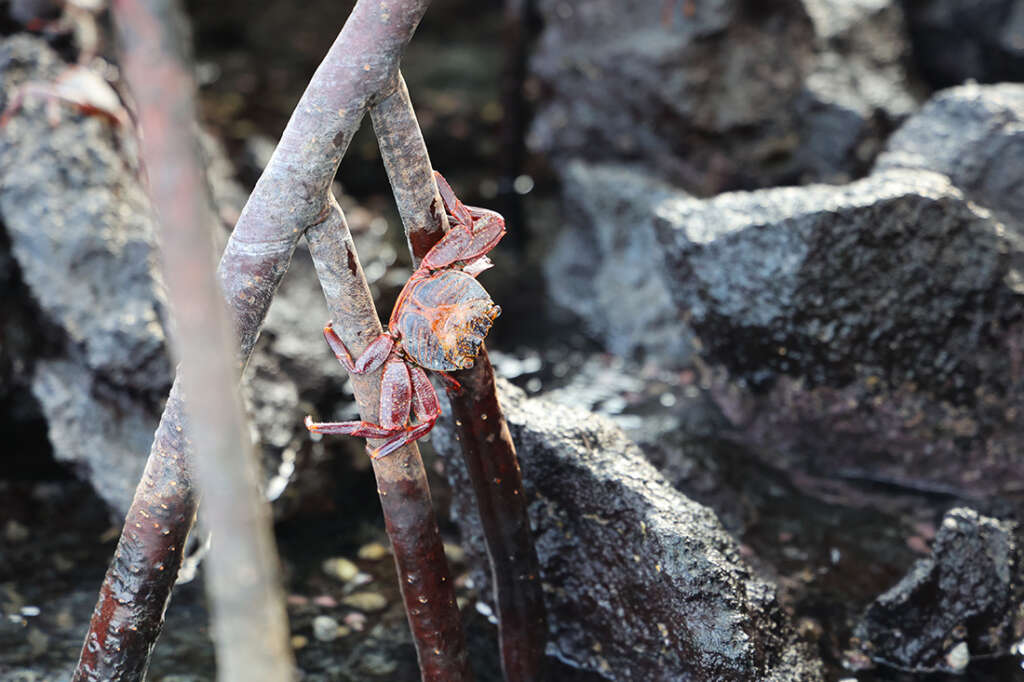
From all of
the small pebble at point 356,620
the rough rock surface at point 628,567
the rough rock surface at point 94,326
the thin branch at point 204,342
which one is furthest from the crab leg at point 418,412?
the rough rock surface at point 94,326

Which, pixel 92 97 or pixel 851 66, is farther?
pixel 851 66

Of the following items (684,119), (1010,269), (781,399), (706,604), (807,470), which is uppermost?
(684,119)

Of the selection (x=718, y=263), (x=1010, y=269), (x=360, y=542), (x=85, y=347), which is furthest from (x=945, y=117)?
(x=85, y=347)

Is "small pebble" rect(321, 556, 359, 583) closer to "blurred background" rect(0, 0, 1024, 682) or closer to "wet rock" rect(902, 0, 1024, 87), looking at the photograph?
"blurred background" rect(0, 0, 1024, 682)

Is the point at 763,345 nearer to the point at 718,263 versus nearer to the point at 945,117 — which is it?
the point at 718,263

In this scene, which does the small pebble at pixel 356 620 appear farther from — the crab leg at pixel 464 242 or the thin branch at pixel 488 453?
the crab leg at pixel 464 242

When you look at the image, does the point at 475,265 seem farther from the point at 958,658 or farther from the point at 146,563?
the point at 958,658

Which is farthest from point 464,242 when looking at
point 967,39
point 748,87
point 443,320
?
point 967,39
